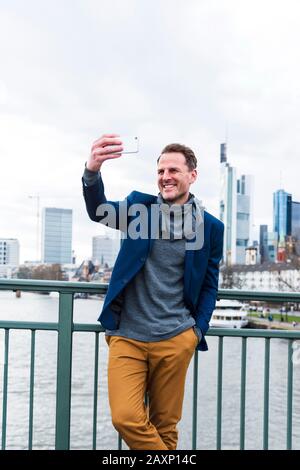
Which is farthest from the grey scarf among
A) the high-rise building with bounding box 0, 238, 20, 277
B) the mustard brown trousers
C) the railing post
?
the high-rise building with bounding box 0, 238, 20, 277

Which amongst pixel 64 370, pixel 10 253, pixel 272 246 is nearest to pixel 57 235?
pixel 10 253

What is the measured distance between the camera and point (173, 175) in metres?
2.60

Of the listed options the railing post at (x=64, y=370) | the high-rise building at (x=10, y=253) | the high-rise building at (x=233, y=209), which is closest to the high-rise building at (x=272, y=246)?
the high-rise building at (x=233, y=209)

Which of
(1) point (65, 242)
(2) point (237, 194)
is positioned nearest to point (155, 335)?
(1) point (65, 242)

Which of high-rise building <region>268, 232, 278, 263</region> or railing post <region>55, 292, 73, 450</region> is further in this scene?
high-rise building <region>268, 232, 278, 263</region>

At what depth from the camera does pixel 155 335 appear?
2545 millimetres

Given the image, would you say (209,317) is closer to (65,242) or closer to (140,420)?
(140,420)

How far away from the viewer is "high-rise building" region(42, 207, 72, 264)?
333ft

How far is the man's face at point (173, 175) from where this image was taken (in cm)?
260

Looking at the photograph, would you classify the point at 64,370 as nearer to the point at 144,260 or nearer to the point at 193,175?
the point at 144,260

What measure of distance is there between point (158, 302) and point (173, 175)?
1.85 ft

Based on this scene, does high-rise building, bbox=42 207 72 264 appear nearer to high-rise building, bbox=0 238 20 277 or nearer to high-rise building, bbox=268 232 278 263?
high-rise building, bbox=0 238 20 277

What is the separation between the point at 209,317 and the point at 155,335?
0.97 feet

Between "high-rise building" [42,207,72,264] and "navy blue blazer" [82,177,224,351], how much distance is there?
3912 inches
